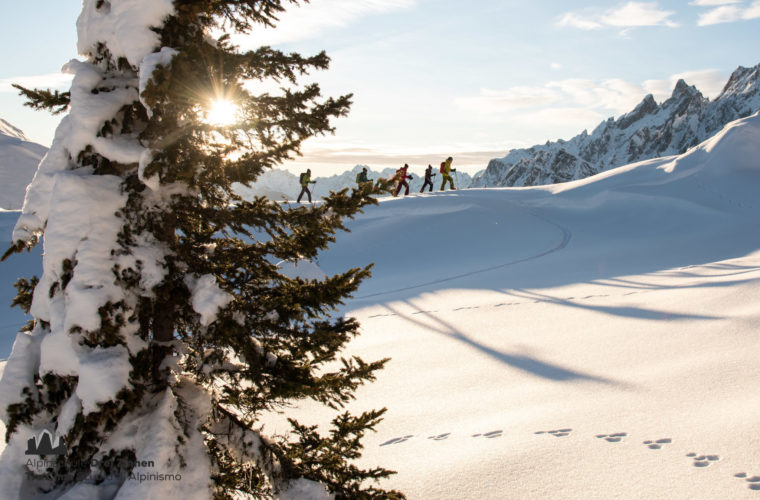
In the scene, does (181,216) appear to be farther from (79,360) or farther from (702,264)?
(702,264)

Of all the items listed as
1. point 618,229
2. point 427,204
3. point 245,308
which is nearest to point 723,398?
point 245,308

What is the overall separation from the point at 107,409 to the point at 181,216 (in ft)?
4.57

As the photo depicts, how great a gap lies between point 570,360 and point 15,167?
10070cm

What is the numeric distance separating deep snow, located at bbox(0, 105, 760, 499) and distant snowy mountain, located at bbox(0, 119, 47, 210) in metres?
71.6

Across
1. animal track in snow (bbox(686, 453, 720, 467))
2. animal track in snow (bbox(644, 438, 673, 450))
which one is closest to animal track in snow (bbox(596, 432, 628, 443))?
animal track in snow (bbox(644, 438, 673, 450))

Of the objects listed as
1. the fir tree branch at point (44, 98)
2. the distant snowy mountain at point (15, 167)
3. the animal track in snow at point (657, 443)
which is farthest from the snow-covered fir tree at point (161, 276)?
the distant snowy mountain at point (15, 167)

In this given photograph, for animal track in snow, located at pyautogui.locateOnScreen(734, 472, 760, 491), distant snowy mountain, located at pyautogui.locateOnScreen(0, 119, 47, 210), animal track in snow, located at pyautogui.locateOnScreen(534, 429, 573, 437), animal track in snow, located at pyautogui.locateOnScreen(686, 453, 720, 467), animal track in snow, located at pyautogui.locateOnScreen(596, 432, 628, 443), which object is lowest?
animal track in snow, located at pyautogui.locateOnScreen(534, 429, 573, 437)

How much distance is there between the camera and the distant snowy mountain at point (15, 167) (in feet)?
238

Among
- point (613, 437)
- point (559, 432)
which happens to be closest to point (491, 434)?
point (559, 432)

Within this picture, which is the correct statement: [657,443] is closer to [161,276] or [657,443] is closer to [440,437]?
[440,437]

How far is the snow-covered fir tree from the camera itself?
2.98 metres

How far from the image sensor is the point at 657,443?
4.42 m

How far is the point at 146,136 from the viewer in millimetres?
3373

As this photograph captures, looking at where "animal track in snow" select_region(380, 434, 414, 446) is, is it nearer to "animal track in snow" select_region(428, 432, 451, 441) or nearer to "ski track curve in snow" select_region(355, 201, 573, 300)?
"animal track in snow" select_region(428, 432, 451, 441)
